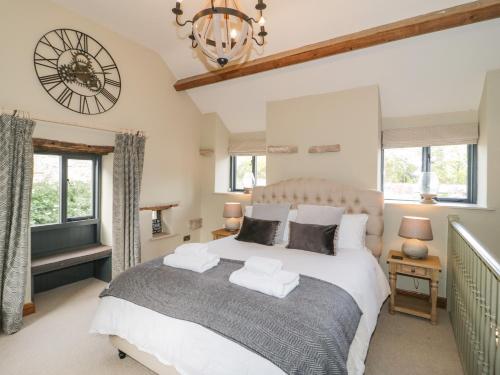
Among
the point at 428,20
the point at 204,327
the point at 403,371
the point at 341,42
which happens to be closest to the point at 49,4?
the point at 341,42

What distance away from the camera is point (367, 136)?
324 centimetres

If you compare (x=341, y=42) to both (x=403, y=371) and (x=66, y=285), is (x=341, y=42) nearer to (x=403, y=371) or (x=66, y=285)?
(x=403, y=371)

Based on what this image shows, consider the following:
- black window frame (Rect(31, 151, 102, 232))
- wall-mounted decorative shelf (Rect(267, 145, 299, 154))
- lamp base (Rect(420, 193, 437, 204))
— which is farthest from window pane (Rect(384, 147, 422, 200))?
black window frame (Rect(31, 151, 102, 232))

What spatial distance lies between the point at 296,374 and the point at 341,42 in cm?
289

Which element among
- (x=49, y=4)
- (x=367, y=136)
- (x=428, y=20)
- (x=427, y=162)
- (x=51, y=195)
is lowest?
(x=51, y=195)

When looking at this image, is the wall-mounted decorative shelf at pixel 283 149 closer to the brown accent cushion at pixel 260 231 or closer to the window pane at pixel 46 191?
the brown accent cushion at pixel 260 231

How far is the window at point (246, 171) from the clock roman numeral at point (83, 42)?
2712mm

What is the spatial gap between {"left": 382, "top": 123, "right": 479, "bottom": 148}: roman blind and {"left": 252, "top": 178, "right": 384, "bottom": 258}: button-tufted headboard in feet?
2.79

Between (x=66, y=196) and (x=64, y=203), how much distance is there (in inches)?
3.5

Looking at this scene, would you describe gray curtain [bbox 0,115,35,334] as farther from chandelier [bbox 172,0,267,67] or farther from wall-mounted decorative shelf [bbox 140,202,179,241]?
chandelier [bbox 172,0,267,67]

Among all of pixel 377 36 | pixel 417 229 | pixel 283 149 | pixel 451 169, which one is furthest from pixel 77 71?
pixel 451 169

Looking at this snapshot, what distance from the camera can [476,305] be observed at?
65.7 inches

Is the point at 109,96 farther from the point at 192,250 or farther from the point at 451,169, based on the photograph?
the point at 451,169

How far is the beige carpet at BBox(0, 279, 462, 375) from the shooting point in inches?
77.9
